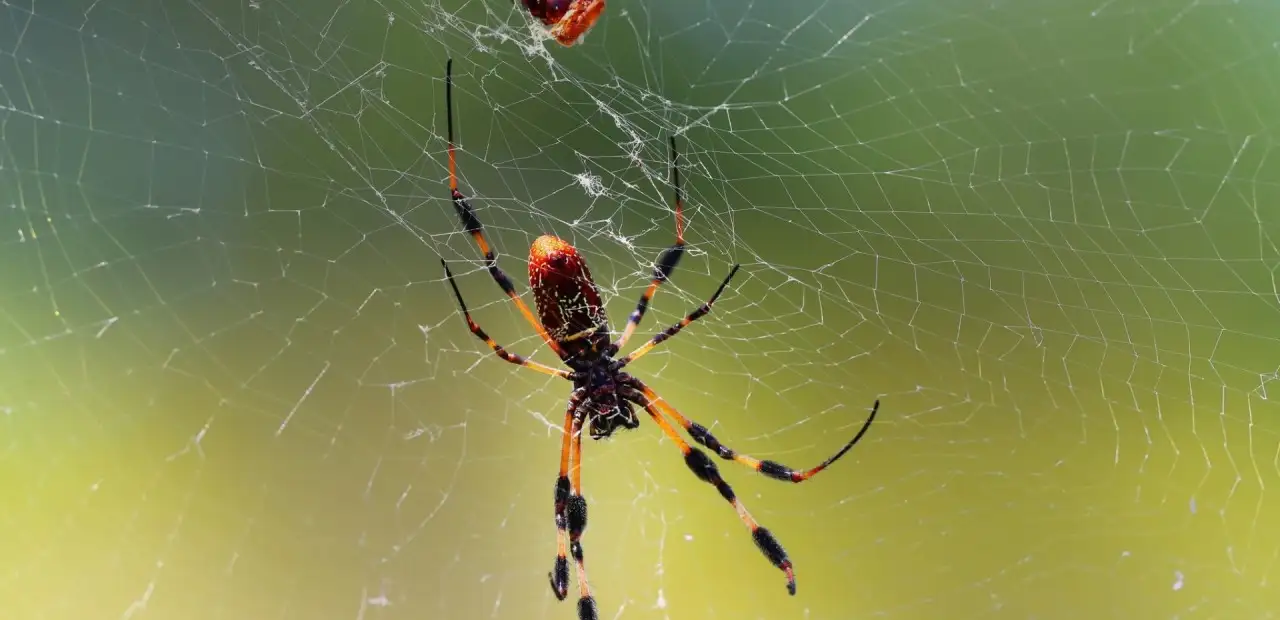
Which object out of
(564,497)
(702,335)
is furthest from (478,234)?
(702,335)

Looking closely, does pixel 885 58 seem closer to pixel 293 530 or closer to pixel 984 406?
pixel 984 406

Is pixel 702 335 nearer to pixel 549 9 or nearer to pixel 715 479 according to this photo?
pixel 715 479

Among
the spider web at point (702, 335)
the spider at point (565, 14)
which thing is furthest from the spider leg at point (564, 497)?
the spider at point (565, 14)

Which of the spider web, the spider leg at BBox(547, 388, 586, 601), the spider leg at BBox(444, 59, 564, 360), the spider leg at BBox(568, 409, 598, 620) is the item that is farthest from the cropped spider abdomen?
the spider leg at BBox(568, 409, 598, 620)

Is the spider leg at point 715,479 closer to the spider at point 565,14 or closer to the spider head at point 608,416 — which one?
the spider head at point 608,416

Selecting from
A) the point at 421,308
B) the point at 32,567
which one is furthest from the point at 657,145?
the point at 32,567

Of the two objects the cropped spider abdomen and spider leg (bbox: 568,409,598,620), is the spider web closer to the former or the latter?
spider leg (bbox: 568,409,598,620)

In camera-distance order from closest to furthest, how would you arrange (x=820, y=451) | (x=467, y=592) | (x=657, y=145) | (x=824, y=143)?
(x=657, y=145) → (x=820, y=451) → (x=467, y=592) → (x=824, y=143)
